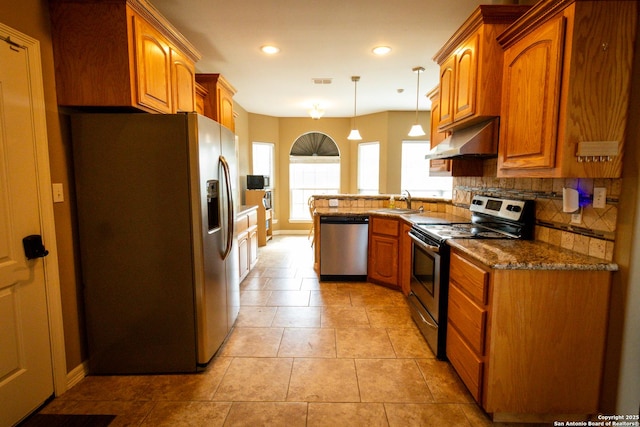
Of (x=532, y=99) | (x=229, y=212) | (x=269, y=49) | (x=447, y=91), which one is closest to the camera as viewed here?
(x=532, y=99)

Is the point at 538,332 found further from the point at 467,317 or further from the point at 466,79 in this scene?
the point at 466,79

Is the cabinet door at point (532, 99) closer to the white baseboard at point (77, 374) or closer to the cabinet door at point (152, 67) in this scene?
the cabinet door at point (152, 67)

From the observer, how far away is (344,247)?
393 centimetres

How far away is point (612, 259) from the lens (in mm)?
1593

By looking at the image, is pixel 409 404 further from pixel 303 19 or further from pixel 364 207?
pixel 303 19

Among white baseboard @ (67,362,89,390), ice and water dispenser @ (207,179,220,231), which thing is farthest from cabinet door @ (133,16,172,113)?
white baseboard @ (67,362,89,390)

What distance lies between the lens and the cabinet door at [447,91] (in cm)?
267

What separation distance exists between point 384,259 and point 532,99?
2340 mm

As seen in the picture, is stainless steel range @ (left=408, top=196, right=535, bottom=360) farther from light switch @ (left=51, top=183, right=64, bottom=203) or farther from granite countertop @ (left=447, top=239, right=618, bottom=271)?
light switch @ (left=51, top=183, right=64, bottom=203)

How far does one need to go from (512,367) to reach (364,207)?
9.24 feet

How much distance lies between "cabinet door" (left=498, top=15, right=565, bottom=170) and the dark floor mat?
9.16ft

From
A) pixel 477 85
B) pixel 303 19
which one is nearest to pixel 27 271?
pixel 303 19

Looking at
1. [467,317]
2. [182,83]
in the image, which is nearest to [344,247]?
[467,317]

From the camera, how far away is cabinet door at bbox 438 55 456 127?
8.76 feet
